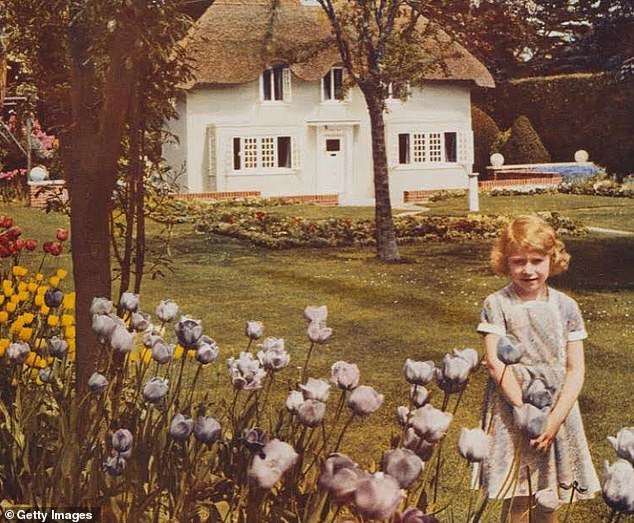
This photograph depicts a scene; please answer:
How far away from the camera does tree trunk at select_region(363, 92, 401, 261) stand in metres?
5.73

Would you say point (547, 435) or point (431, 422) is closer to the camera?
point (431, 422)

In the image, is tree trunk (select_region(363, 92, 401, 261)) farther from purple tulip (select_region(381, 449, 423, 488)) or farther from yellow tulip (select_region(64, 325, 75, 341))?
purple tulip (select_region(381, 449, 423, 488))

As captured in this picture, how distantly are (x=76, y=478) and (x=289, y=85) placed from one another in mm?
12073

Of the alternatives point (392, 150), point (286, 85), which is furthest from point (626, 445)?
point (286, 85)

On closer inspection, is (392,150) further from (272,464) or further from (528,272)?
(272,464)

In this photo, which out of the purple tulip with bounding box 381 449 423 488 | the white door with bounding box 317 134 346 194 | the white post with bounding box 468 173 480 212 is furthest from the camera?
the white door with bounding box 317 134 346 194

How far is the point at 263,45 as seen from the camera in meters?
11.5

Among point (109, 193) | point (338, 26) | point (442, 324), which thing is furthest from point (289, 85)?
point (109, 193)

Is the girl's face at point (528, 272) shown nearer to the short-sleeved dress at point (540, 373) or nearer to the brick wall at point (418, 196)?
the short-sleeved dress at point (540, 373)

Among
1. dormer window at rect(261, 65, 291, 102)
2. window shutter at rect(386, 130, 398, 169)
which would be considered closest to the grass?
window shutter at rect(386, 130, 398, 169)

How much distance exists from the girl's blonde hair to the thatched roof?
42.3 inches

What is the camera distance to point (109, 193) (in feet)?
7.70

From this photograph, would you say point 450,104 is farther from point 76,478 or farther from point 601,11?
point 76,478

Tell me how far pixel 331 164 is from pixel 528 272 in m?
10.4
